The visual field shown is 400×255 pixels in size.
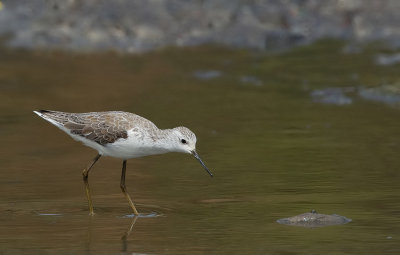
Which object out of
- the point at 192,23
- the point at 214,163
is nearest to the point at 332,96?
the point at 214,163

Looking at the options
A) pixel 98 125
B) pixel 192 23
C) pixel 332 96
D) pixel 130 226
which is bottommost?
pixel 130 226

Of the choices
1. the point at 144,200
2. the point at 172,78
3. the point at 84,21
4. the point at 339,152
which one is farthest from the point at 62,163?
the point at 84,21

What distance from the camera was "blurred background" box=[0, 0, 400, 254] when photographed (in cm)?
949

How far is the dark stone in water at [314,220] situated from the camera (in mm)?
9438

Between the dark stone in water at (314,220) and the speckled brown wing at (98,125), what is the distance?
80.5 inches

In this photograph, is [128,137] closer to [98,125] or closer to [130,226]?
[98,125]

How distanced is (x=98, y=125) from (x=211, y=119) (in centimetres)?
547

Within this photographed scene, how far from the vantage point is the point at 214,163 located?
503 inches

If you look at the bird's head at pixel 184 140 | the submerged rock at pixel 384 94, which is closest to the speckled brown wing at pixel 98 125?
the bird's head at pixel 184 140

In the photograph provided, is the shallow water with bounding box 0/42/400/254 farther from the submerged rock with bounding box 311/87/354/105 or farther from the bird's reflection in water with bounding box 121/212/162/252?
the submerged rock with bounding box 311/87/354/105

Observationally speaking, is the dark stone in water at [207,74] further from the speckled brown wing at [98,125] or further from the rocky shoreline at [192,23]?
the speckled brown wing at [98,125]

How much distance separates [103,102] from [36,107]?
126 centimetres

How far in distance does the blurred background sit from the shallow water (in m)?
0.03

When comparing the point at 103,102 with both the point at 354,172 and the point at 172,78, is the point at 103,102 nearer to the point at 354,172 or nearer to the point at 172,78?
the point at 172,78
